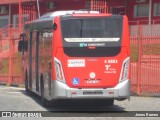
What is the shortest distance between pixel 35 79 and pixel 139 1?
66.9ft

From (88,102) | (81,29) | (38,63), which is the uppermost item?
(81,29)

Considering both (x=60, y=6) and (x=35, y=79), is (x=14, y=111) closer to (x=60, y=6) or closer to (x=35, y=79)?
(x=35, y=79)

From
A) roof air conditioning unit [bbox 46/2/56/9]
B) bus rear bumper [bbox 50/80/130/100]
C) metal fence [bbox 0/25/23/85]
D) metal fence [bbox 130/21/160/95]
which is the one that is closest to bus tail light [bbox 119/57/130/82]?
bus rear bumper [bbox 50/80/130/100]

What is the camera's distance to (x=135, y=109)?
→ 16.2 metres

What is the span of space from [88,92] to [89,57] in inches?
42.0

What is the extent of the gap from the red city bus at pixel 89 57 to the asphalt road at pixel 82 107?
0.53 meters

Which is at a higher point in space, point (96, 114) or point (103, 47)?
point (103, 47)

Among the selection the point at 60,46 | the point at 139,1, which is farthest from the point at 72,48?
the point at 139,1

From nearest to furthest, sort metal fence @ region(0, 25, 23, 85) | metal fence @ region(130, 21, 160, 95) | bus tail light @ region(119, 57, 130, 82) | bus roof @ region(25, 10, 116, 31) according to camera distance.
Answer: bus tail light @ region(119, 57, 130, 82) → bus roof @ region(25, 10, 116, 31) → metal fence @ region(130, 21, 160, 95) → metal fence @ region(0, 25, 23, 85)

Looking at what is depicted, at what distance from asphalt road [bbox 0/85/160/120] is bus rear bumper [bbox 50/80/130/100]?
0.51m

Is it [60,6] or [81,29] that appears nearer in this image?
[81,29]

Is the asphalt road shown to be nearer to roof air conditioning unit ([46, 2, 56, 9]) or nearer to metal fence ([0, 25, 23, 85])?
metal fence ([0, 25, 23, 85])

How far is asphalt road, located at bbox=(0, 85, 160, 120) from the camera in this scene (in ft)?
48.9

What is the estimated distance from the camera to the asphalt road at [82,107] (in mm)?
14891
